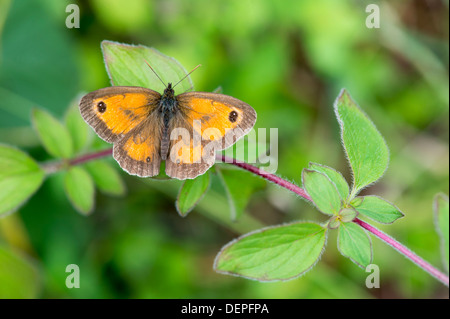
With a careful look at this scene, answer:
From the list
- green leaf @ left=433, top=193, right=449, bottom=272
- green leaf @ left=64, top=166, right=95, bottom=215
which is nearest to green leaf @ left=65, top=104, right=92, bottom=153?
green leaf @ left=64, top=166, right=95, bottom=215

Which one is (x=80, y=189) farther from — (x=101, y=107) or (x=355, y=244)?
(x=355, y=244)

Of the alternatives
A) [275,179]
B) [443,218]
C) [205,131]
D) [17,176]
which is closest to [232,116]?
[205,131]

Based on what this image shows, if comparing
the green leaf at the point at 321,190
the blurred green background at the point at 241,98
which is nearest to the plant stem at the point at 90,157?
the green leaf at the point at 321,190

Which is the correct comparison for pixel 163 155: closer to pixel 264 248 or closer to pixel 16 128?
pixel 264 248
